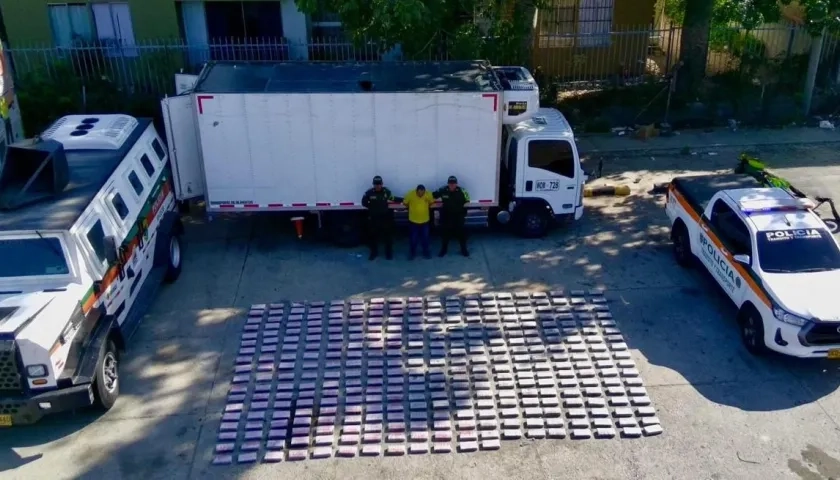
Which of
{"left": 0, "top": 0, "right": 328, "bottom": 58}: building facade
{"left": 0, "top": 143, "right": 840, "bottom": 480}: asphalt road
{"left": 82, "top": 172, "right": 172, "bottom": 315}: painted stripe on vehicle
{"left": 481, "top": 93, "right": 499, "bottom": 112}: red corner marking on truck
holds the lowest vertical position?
{"left": 0, "top": 143, "right": 840, "bottom": 480}: asphalt road

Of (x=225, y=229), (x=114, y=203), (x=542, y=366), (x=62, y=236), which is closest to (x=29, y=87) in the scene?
(x=225, y=229)

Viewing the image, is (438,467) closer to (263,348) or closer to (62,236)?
(263,348)

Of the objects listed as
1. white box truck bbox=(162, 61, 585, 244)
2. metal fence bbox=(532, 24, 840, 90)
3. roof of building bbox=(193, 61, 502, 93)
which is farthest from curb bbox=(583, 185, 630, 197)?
metal fence bbox=(532, 24, 840, 90)

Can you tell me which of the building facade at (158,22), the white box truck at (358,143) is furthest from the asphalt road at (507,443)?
the building facade at (158,22)

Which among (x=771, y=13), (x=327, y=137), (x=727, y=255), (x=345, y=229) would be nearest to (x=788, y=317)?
(x=727, y=255)

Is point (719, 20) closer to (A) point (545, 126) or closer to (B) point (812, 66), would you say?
(B) point (812, 66)

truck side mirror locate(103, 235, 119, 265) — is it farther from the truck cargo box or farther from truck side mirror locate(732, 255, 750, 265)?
truck side mirror locate(732, 255, 750, 265)
